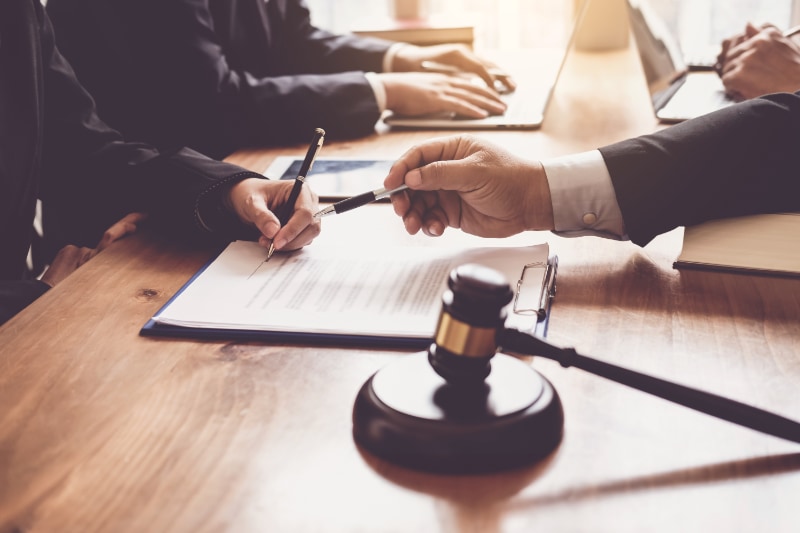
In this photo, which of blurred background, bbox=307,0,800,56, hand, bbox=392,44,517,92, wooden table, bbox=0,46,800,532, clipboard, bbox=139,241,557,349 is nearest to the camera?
wooden table, bbox=0,46,800,532

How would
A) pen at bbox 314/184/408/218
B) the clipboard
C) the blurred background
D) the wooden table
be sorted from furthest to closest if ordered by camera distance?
the blurred background
pen at bbox 314/184/408/218
the clipboard
the wooden table

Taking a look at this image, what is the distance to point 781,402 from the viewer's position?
2.00ft

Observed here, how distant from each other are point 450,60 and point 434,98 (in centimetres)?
34

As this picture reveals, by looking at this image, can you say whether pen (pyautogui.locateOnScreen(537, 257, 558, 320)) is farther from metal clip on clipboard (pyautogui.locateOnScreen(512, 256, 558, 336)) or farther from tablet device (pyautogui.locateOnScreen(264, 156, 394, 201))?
tablet device (pyautogui.locateOnScreen(264, 156, 394, 201))

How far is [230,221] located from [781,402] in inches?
26.5

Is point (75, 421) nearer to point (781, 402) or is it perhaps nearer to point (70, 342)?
point (70, 342)

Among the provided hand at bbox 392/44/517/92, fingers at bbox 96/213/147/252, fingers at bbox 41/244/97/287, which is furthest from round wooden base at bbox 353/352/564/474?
hand at bbox 392/44/517/92

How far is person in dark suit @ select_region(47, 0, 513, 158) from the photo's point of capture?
1.45 metres

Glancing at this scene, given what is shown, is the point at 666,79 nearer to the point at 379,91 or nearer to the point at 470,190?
the point at 379,91

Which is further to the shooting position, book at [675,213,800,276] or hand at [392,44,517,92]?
hand at [392,44,517,92]

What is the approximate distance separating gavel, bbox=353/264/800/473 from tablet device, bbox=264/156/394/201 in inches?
23.5

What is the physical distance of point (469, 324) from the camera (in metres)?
0.53

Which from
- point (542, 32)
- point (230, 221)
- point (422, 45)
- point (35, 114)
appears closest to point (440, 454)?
point (230, 221)

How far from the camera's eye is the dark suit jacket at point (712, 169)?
0.89 m
